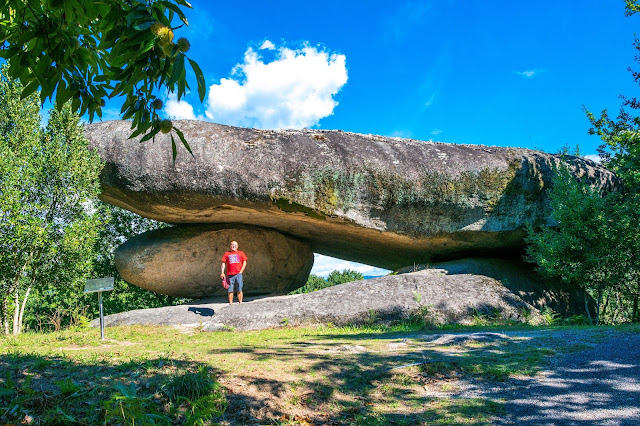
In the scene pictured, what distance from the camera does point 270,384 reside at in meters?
4.25

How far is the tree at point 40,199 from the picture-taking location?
10.9 metres

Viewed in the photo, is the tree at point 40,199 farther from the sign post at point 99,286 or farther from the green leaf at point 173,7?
the green leaf at point 173,7

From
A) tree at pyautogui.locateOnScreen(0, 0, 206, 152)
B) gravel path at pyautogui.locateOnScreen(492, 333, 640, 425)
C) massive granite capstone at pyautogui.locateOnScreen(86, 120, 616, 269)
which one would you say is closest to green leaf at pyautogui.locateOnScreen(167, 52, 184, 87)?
tree at pyautogui.locateOnScreen(0, 0, 206, 152)

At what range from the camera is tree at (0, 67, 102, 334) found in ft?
35.8

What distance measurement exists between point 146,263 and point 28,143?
14.9 feet

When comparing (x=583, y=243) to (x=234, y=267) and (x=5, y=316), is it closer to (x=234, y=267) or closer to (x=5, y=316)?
(x=234, y=267)

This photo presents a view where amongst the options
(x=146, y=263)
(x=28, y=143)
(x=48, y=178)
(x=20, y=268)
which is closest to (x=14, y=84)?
(x=28, y=143)

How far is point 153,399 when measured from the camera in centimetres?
378

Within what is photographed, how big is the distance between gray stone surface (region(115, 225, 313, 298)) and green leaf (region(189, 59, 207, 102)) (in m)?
11.9

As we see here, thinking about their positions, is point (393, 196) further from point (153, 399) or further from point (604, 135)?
point (153, 399)

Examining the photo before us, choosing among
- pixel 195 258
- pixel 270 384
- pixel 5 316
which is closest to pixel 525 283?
pixel 195 258

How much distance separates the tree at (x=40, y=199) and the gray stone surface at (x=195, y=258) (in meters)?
1.69

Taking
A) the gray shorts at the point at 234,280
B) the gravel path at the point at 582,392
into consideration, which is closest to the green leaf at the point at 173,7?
the gravel path at the point at 582,392

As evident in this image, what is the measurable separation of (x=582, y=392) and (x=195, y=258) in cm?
1148
